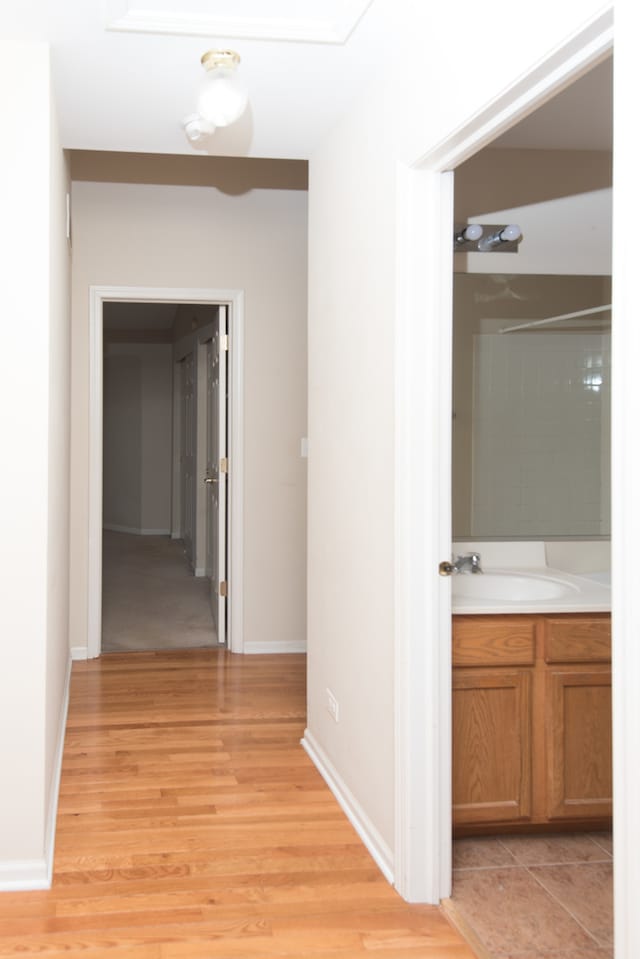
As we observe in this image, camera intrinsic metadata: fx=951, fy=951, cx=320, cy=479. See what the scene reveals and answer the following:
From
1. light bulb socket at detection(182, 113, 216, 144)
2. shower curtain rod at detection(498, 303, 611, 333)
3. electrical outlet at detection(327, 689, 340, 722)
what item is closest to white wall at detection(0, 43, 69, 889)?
light bulb socket at detection(182, 113, 216, 144)

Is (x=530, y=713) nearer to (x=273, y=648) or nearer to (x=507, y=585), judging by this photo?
(x=507, y=585)

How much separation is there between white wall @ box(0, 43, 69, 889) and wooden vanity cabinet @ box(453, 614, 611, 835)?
1.25m

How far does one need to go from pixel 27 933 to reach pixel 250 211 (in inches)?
162

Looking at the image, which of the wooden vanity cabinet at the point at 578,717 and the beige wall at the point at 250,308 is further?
the beige wall at the point at 250,308

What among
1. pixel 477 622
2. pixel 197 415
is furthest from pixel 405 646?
pixel 197 415

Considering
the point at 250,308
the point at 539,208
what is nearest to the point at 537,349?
the point at 539,208

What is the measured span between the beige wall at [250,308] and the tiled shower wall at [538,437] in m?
2.10

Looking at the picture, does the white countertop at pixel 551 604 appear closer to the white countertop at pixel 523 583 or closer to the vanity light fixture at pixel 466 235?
the white countertop at pixel 523 583

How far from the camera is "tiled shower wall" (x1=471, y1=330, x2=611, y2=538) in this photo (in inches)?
144

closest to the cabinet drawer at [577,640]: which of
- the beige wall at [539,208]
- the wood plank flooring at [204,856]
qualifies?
the wood plank flooring at [204,856]

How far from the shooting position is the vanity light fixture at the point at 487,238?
3.59m

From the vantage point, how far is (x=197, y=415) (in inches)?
338

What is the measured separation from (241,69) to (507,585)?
1.92 m

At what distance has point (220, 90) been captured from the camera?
276 centimetres
